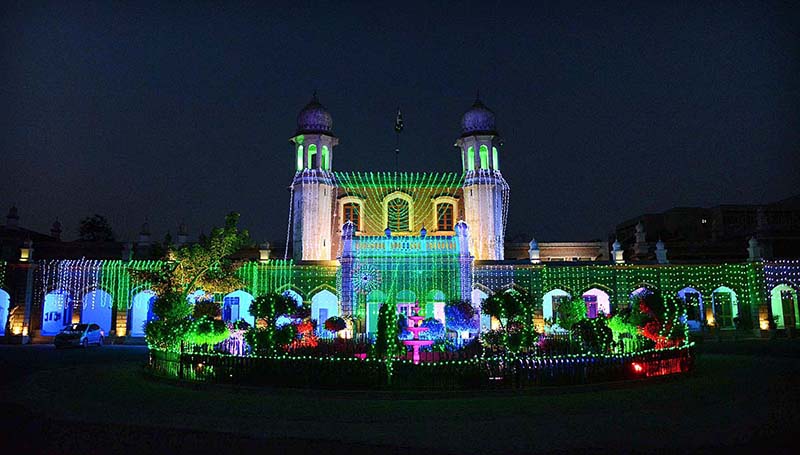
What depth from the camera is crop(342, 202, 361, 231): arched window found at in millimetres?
33250

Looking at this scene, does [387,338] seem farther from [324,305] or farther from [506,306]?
[324,305]

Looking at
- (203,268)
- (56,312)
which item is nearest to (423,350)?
(203,268)

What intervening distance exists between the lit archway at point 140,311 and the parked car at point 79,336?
5.21 feet

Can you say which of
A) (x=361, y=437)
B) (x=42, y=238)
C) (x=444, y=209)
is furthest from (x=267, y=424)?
(x=42, y=238)

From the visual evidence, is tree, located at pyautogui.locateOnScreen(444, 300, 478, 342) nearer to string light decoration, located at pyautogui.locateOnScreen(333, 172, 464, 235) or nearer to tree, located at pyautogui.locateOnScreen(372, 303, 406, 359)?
tree, located at pyautogui.locateOnScreen(372, 303, 406, 359)

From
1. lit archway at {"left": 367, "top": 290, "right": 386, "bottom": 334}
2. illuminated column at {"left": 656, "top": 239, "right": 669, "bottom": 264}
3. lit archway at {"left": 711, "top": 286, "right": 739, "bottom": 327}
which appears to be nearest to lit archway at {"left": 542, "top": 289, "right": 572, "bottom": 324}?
illuminated column at {"left": 656, "top": 239, "right": 669, "bottom": 264}

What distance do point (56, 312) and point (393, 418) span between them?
27804 millimetres

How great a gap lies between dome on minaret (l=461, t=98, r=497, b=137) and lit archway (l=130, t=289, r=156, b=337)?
19148mm

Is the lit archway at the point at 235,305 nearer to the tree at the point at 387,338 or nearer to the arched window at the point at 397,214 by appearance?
the arched window at the point at 397,214

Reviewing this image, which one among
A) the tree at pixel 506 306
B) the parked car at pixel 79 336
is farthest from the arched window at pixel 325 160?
the tree at pixel 506 306

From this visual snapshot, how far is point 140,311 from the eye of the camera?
30.9 meters

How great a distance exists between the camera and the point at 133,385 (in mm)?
14195

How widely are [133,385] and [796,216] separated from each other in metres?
48.2

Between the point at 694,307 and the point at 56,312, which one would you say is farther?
the point at 56,312
